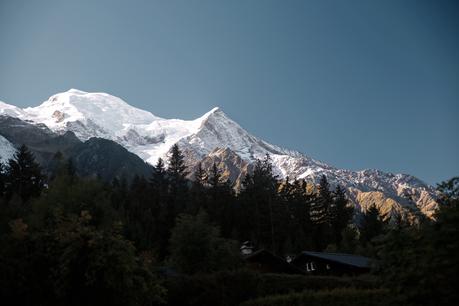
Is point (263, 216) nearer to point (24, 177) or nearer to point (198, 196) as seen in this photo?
point (198, 196)

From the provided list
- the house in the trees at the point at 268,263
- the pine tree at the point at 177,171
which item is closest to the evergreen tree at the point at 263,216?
the pine tree at the point at 177,171

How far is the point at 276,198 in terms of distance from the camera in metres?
67.6

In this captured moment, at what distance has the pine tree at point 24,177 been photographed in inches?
2410

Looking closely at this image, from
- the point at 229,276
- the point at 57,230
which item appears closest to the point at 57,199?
the point at 229,276

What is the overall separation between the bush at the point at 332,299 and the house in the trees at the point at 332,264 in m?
14.9

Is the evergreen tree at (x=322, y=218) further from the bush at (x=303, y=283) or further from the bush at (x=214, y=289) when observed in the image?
the bush at (x=214, y=289)

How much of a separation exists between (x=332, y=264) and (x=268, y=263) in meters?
5.59

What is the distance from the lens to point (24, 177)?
63.1 m

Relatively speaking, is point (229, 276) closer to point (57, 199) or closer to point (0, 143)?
point (57, 199)

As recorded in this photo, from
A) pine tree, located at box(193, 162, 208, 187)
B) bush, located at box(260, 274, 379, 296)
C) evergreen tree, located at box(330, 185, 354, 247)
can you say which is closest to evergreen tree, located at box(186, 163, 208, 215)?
pine tree, located at box(193, 162, 208, 187)

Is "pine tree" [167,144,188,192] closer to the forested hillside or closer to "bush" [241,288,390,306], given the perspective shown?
the forested hillside

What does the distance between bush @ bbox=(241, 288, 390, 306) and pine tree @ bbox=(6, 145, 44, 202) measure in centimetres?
4629

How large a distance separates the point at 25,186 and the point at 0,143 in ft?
314

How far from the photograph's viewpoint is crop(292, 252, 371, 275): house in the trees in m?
37.6
